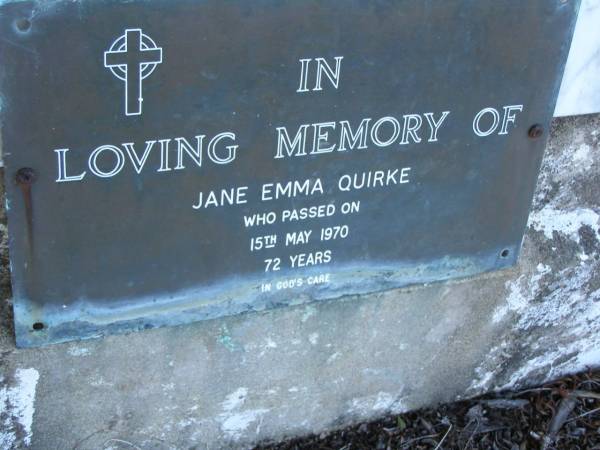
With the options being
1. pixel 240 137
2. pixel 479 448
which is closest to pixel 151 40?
pixel 240 137

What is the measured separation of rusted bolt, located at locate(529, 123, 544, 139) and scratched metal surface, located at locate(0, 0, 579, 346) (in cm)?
1

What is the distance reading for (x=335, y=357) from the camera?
2.02 meters

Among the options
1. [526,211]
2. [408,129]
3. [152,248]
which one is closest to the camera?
[152,248]

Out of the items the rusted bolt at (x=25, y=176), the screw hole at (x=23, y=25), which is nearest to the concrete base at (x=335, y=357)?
the rusted bolt at (x=25, y=176)

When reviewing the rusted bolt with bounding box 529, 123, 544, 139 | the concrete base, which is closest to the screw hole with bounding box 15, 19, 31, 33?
the concrete base

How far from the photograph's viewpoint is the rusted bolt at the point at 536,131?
1.84 meters

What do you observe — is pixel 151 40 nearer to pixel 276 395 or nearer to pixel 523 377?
A: pixel 276 395

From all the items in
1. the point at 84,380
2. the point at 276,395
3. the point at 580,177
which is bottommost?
the point at 276,395

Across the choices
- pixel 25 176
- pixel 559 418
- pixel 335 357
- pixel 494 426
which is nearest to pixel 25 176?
pixel 25 176

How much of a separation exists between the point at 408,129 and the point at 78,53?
669mm

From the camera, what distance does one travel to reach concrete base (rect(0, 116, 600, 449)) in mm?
1742

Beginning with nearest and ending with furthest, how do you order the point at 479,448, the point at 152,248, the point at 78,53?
the point at 78,53, the point at 152,248, the point at 479,448

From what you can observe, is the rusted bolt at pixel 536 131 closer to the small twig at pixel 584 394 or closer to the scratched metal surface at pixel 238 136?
the scratched metal surface at pixel 238 136

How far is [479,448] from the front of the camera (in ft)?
7.23
